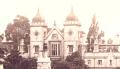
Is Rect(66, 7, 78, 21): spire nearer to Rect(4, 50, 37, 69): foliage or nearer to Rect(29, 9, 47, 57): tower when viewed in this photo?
Rect(29, 9, 47, 57): tower

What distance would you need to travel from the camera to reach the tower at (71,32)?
89250 mm

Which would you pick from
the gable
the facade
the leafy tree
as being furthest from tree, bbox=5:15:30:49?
the leafy tree

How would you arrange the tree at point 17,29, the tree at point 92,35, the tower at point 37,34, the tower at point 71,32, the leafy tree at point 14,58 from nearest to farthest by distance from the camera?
the leafy tree at point 14,58 → the tower at point 71,32 → the tower at point 37,34 → the tree at point 92,35 → the tree at point 17,29

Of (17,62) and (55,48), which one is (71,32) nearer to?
(55,48)

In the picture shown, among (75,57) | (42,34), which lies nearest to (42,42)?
(42,34)

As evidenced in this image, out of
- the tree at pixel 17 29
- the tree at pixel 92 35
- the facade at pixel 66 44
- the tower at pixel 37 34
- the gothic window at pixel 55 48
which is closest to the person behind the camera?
the facade at pixel 66 44

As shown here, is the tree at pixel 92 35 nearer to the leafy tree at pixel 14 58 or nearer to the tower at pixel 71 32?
the tower at pixel 71 32

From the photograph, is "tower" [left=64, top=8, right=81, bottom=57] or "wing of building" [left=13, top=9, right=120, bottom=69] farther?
"tower" [left=64, top=8, right=81, bottom=57]

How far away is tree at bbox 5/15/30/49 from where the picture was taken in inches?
3885

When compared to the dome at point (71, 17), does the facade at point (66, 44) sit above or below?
below

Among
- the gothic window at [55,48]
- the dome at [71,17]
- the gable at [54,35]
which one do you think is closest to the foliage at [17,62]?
the gothic window at [55,48]

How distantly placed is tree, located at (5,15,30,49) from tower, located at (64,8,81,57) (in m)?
11.7

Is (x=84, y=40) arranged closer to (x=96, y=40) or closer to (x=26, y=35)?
(x=96, y=40)

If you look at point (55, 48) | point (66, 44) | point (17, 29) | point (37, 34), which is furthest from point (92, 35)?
point (17, 29)
